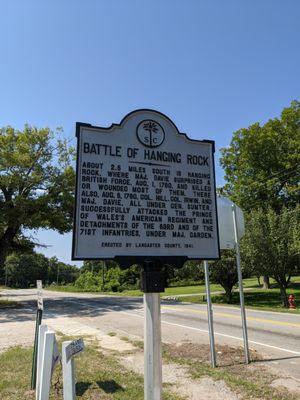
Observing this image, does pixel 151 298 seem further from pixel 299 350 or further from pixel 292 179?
pixel 292 179

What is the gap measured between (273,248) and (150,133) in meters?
20.1

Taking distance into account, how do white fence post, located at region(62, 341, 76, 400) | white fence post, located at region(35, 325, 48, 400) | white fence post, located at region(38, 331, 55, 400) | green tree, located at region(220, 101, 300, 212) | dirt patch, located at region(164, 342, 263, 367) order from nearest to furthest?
1. white fence post, located at region(62, 341, 76, 400)
2. white fence post, located at region(38, 331, 55, 400)
3. white fence post, located at region(35, 325, 48, 400)
4. dirt patch, located at region(164, 342, 263, 367)
5. green tree, located at region(220, 101, 300, 212)

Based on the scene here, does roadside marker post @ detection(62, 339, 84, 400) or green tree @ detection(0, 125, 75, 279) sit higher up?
green tree @ detection(0, 125, 75, 279)

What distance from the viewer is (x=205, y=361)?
832 centimetres

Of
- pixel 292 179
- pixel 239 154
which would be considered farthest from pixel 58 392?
pixel 239 154

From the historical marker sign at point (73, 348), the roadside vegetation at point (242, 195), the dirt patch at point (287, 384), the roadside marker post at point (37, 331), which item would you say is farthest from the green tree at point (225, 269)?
the historical marker sign at point (73, 348)

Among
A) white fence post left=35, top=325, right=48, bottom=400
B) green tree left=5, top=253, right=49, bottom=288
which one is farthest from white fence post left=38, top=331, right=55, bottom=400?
green tree left=5, top=253, right=49, bottom=288

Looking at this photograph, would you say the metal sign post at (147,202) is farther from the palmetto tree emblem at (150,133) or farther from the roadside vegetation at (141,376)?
the roadside vegetation at (141,376)

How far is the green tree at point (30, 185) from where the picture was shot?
2609 cm

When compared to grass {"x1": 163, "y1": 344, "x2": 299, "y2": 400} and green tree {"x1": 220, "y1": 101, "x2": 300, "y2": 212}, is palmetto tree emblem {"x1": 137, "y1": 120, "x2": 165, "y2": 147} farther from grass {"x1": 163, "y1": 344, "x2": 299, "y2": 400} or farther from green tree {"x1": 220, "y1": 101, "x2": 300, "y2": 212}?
green tree {"x1": 220, "y1": 101, "x2": 300, "y2": 212}

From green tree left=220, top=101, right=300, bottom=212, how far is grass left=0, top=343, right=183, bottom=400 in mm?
28876

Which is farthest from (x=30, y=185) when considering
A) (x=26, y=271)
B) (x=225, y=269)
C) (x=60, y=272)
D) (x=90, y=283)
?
(x=60, y=272)

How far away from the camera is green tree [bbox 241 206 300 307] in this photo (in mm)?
23391

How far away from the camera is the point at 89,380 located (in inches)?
264
